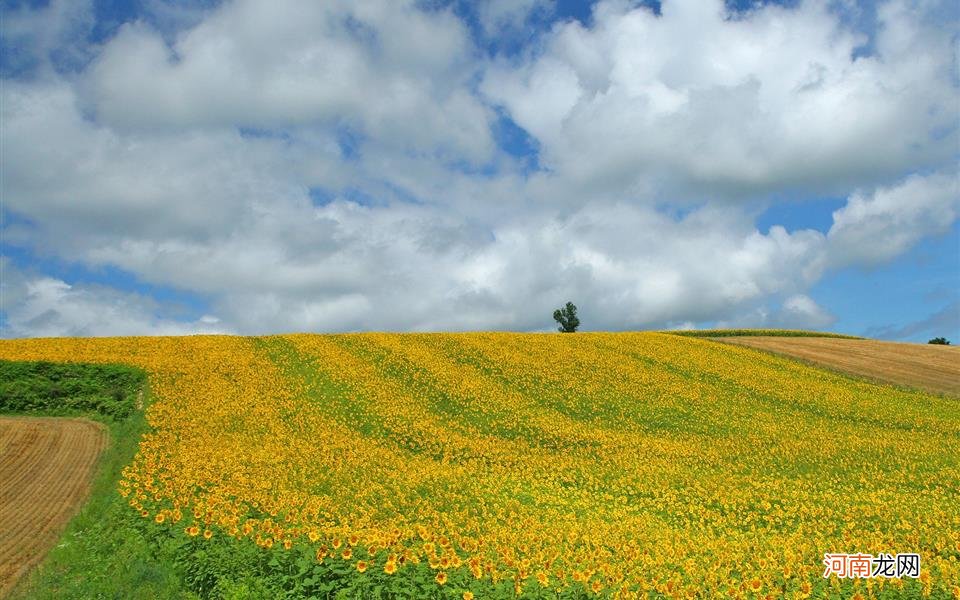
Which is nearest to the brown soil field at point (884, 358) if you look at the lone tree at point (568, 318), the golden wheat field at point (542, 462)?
the golden wheat field at point (542, 462)

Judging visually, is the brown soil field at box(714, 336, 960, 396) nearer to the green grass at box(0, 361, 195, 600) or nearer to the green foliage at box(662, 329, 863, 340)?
the green foliage at box(662, 329, 863, 340)

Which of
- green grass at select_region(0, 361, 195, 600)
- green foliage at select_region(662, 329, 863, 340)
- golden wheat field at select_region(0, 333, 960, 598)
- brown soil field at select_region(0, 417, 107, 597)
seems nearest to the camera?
golden wheat field at select_region(0, 333, 960, 598)

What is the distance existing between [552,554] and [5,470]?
20263mm

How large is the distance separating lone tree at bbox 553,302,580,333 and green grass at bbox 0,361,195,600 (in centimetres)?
5709

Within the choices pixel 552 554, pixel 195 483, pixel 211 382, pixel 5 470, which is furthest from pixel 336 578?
pixel 211 382

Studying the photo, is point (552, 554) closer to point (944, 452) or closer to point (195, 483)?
point (195, 483)

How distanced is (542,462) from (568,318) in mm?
61733

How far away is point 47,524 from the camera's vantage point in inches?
723

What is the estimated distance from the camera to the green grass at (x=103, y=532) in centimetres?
1330

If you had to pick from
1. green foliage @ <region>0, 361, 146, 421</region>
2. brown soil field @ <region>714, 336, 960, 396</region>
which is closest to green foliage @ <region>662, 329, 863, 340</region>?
brown soil field @ <region>714, 336, 960, 396</region>

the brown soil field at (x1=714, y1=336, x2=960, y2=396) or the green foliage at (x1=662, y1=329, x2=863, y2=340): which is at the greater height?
the green foliage at (x1=662, y1=329, x2=863, y2=340)

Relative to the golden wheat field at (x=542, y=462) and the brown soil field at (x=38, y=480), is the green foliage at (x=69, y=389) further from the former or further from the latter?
the brown soil field at (x=38, y=480)

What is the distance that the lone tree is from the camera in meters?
83.4

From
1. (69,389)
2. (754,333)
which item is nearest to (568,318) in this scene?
(754,333)
